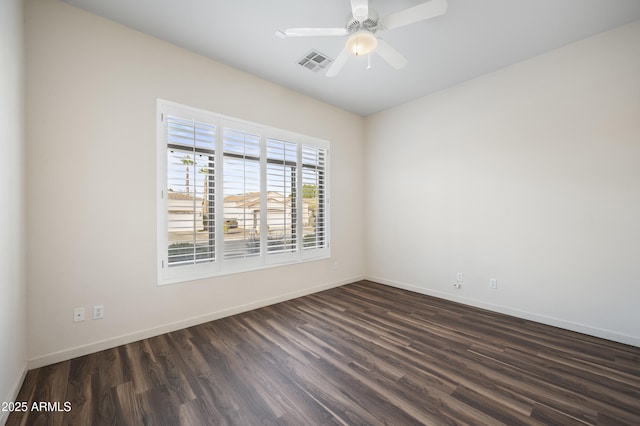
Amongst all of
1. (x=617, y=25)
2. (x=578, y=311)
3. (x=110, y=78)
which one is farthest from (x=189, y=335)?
(x=617, y=25)

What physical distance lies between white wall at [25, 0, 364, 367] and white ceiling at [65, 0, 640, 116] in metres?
0.29

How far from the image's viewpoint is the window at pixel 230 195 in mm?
2719

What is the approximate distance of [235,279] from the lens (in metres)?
3.20

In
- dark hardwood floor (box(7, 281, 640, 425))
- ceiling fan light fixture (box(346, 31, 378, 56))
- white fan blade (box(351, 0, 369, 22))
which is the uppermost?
white fan blade (box(351, 0, 369, 22))

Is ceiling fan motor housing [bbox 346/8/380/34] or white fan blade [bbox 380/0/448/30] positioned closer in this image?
white fan blade [bbox 380/0/448/30]

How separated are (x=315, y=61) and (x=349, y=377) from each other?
10.5 ft

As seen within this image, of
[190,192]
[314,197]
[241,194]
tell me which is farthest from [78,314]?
[314,197]

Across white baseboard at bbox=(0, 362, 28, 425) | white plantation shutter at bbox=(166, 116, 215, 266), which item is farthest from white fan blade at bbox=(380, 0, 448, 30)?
white baseboard at bbox=(0, 362, 28, 425)

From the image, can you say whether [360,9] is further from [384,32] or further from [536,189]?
[536,189]

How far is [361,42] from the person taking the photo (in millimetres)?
2125

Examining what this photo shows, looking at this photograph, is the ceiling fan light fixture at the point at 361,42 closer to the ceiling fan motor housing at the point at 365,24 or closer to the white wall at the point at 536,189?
the ceiling fan motor housing at the point at 365,24

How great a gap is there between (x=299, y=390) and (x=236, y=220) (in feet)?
6.44

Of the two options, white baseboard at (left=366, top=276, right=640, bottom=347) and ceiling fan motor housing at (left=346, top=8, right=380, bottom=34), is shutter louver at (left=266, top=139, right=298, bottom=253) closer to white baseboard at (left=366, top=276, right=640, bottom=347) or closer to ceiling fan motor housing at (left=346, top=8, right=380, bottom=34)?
ceiling fan motor housing at (left=346, top=8, right=380, bottom=34)

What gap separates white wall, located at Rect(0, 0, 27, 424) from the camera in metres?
1.56
